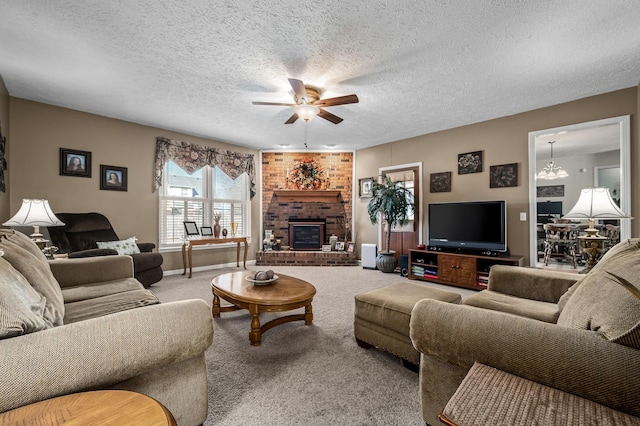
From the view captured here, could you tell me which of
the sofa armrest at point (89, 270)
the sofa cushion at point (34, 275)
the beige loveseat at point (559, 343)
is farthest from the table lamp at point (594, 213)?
the sofa armrest at point (89, 270)

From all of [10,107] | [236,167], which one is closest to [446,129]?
[236,167]

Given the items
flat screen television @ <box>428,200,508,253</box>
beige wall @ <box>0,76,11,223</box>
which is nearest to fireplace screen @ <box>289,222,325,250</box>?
flat screen television @ <box>428,200,508,253</box>

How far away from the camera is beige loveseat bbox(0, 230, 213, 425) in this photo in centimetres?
84

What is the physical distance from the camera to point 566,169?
251 inches

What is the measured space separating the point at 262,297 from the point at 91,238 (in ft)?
10.0

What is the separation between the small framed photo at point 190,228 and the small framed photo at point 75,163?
1.54 metres

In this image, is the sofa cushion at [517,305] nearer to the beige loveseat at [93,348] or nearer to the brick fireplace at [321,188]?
the beige loveseat at [93,348]

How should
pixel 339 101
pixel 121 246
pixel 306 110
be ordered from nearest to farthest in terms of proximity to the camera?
pixel 339 101
pixel 306 110
pixel 121 246

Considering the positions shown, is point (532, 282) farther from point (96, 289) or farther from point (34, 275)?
point (96, 289)

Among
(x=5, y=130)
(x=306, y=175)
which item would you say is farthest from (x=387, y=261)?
(x=5, y=130)

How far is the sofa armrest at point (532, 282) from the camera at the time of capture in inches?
77.2

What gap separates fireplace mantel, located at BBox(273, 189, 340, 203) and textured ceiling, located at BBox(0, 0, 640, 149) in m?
2.24

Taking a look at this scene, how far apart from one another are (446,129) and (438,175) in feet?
2.59

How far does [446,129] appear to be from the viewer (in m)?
4.73
